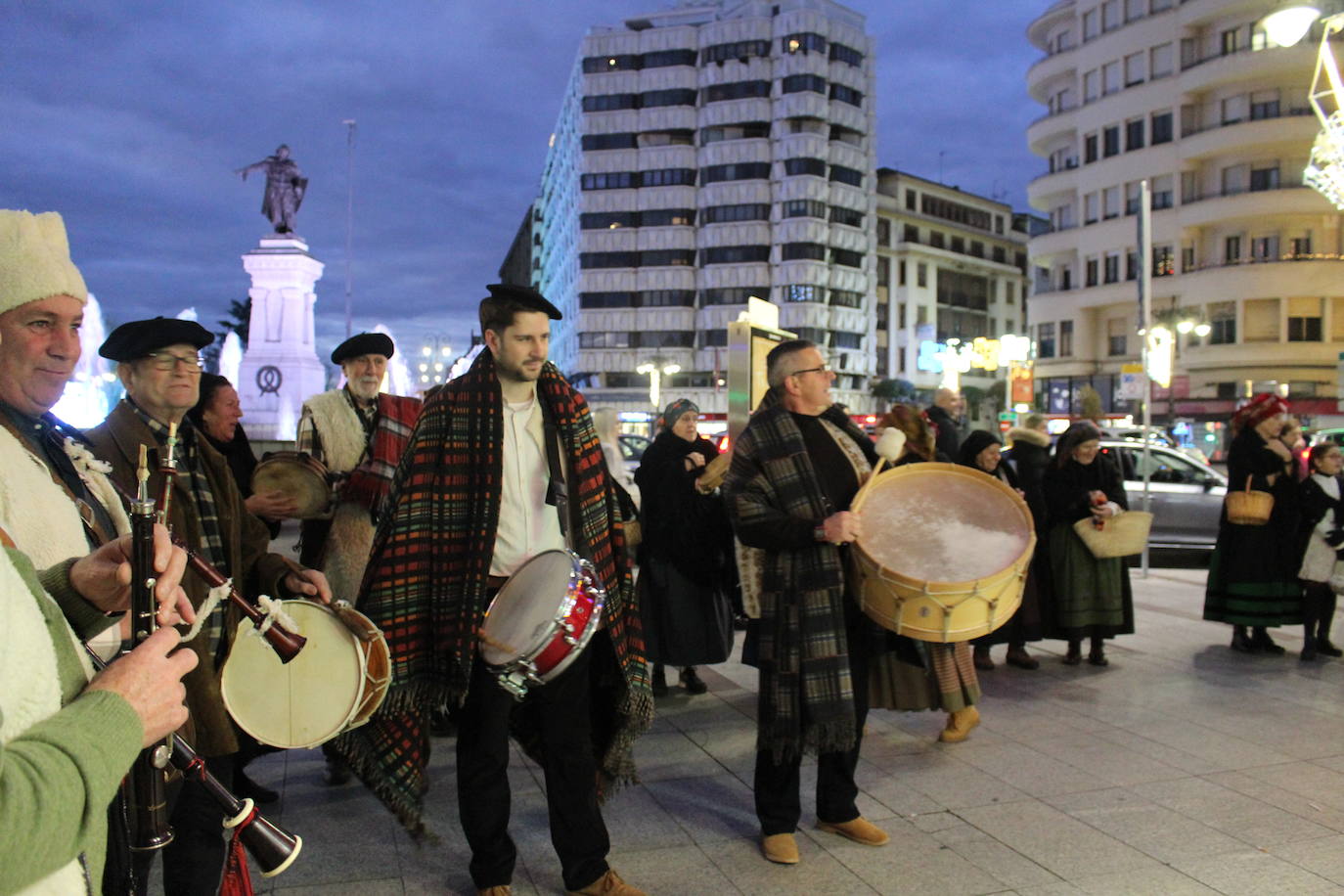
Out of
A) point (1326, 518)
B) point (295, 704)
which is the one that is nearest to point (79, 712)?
point (295, 704)

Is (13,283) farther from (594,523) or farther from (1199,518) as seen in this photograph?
(1199,518)

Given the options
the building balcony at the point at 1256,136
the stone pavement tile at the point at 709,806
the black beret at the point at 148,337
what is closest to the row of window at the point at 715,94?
the building balcony at the point at 1256,136

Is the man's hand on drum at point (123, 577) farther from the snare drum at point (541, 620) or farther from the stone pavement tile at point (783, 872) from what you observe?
the stone pavement tile at point (783, 872)

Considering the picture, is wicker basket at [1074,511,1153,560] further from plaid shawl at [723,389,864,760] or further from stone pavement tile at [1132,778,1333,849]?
plaid shawl at [723,389,864,760]

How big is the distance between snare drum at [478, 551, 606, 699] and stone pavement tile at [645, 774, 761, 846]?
1.26 m

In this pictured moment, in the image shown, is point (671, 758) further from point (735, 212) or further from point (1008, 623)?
point (735, 212)

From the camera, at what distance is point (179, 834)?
2998 millimetres

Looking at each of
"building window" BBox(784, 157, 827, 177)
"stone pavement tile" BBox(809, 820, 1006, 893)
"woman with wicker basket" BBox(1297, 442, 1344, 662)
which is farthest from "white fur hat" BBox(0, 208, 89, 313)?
"building window" BBox(784, 157, 827, 177)

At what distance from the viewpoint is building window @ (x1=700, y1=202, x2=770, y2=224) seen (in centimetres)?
6694

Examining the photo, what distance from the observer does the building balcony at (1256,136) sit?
43031mm

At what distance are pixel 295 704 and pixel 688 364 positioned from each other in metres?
64.6

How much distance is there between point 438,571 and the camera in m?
3.49

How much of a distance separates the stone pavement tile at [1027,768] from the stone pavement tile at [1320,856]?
0.85m

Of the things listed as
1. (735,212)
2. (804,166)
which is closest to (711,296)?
(735,212)
